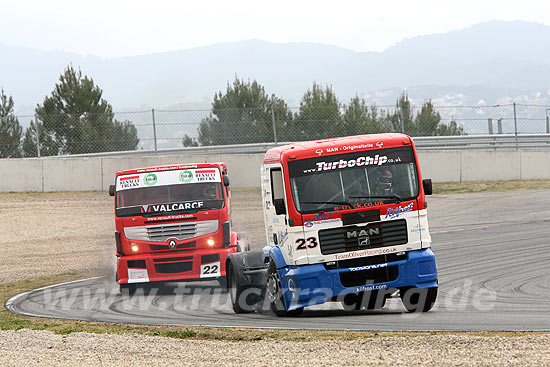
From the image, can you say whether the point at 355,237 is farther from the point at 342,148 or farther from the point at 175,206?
the point at 175,206

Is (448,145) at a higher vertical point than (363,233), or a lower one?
higher

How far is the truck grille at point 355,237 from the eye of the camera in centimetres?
1033

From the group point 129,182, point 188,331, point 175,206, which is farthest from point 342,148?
point 129,182

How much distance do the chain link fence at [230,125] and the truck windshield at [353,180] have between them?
721 inches

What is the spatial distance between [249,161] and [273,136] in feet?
4.22

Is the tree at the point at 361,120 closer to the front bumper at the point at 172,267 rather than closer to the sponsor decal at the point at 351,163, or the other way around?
the front bumper at the point at 172,267

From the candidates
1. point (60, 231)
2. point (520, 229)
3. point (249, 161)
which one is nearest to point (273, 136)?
point (249, 161)

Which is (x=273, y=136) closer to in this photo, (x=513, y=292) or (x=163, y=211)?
(x=163, y=211)

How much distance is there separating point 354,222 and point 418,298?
4.56ft

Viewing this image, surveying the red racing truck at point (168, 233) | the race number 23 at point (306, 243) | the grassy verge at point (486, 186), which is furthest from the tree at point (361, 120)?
the race number 23 at point (306, 243)

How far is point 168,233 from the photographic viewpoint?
14953mm

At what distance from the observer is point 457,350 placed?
7.37 metres

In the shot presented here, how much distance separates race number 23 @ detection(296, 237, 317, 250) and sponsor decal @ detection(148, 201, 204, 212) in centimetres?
507

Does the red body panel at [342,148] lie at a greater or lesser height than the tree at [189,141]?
lesser
